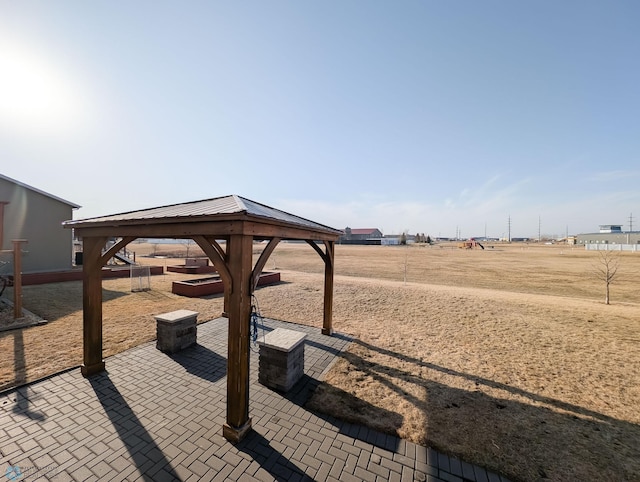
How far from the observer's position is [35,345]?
21.2 ft

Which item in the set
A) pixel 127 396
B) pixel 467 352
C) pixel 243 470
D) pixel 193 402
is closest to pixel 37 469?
pixel 127 396

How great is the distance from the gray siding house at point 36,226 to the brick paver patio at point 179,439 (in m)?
14.4

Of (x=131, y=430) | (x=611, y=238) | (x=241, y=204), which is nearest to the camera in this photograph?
(x=131, y=430)

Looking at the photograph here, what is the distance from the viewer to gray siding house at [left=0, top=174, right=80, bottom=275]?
1389 cm

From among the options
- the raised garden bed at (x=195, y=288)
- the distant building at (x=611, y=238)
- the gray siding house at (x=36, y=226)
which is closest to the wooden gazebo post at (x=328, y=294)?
the raised garden bed at (x=195, y=288)

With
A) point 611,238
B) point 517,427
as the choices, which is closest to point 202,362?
point 517,427

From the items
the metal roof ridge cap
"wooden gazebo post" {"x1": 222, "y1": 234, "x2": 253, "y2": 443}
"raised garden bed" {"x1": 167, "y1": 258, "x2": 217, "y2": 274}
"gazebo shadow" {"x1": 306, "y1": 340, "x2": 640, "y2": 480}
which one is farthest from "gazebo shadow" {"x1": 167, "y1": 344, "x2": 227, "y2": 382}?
"raised garden bed" {"x1": 167, "y1": 258, "x2": 217, "y2": 274}

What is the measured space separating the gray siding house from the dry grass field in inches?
153

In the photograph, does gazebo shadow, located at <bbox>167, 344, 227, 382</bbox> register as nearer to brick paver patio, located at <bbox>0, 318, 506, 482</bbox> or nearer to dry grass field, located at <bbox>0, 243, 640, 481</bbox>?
brick paver patio, located at <bbox>0, 318, 506, 482</bbox>

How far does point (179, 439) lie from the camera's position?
3.70 m

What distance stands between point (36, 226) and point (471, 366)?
21663 mm

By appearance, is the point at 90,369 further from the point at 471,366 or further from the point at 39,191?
the point at 39,191

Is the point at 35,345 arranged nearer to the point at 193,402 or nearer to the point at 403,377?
the point at 193,402

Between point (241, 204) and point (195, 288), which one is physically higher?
point (241, 204)
